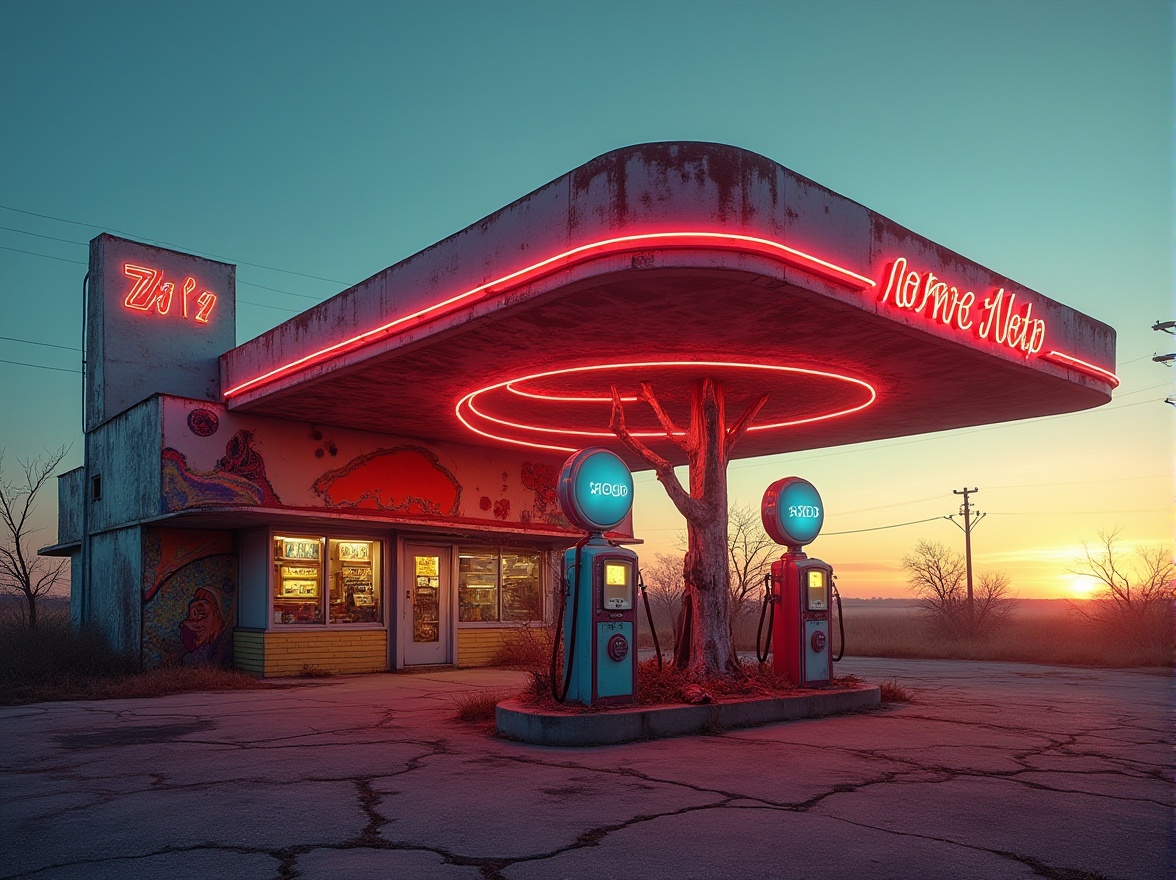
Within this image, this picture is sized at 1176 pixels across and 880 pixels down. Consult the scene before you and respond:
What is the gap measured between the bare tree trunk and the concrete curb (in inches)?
44.5

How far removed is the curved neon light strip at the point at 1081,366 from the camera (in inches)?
524

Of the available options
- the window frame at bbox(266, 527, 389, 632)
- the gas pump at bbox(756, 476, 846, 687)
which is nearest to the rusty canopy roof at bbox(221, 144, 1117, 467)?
the gas pump at bbox(756, 476, 846, 687)

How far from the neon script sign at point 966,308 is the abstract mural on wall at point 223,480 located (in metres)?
11.1

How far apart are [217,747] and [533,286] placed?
5647 millimetres

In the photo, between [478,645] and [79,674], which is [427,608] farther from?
[79,674]

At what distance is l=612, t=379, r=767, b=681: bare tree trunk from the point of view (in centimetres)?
1236

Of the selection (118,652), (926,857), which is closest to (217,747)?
(926,857)

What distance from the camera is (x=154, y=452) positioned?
1611 cm

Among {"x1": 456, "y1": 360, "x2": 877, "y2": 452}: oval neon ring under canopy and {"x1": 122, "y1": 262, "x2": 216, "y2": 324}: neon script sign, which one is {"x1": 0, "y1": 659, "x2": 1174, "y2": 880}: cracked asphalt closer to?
{"x1": 456, "y1": 360, "x2": 877, "y2": 452}: oval neon ring under canopy

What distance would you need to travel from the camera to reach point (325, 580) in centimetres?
1766

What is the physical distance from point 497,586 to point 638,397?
7.68 meters

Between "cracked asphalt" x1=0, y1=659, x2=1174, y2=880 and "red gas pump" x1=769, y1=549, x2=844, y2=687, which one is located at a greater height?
"red gas pump" x1=769, y1=549, x2=844, y2=687

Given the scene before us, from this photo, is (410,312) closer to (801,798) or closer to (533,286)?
(533,286)

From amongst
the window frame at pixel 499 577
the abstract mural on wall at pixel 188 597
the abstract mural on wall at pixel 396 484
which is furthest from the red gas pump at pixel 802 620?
the abstract mural on wall at pixel 188 597
